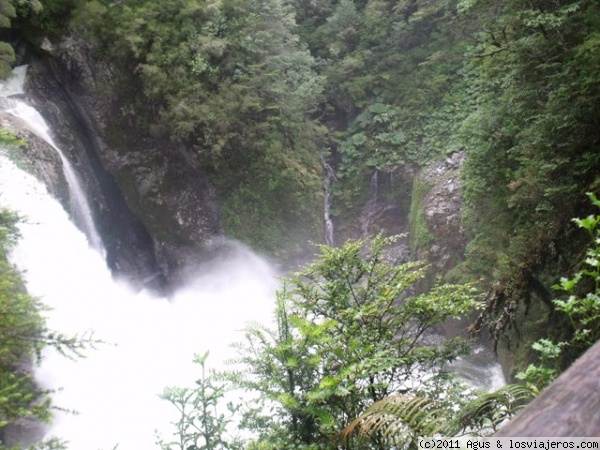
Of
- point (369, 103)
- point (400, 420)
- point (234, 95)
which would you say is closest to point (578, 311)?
point (400, 420)

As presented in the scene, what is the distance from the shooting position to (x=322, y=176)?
14.1 m

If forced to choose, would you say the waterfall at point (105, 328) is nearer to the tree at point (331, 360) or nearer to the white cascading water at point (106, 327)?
the white cascading water at point (106, 327)

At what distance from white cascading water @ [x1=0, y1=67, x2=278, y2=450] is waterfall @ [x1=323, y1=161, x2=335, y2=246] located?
2.73m

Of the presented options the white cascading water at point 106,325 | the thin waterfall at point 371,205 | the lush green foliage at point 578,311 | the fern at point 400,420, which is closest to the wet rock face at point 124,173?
the white cascading water at point 106,325

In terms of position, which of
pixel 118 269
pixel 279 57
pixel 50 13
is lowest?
pixel 118 269

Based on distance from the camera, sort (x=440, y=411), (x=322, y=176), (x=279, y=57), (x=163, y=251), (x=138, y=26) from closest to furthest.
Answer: (x=440, y=411) → (x=138, y=26) → (x=279, y=57) → (x=163, y=251) → (x=322, y=176)

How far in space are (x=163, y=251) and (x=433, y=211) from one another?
769 cm

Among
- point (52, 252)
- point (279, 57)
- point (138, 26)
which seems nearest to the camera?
point (52, 252)

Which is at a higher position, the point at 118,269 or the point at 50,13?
the point at 50,13

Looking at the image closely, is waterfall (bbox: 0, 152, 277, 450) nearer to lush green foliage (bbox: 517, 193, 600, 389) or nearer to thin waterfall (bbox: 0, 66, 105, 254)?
thin waterfall (bbox: 0, 66, 105, 254)

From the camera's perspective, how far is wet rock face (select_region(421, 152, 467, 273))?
34.4 feet

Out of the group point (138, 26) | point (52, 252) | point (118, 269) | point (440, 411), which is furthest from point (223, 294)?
point (440, 411)

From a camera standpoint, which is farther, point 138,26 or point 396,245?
point 396,245

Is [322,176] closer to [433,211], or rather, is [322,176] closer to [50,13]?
[433,211]
